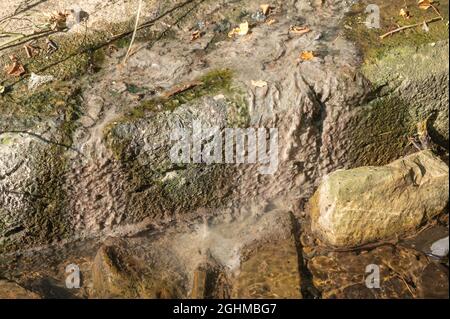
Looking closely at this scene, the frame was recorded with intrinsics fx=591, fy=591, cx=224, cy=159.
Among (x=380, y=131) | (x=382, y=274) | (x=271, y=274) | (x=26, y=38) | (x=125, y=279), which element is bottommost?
(x=382, y=274)

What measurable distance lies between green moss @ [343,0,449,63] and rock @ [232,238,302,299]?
1547 millimetres

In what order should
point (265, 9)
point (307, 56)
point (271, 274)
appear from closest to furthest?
point (271, 274) → point (307, 56) → point (265, 9)

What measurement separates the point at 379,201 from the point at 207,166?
1238 mm

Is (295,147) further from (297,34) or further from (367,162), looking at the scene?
(297,34)

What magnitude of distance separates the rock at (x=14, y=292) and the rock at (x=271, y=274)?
1.36 m

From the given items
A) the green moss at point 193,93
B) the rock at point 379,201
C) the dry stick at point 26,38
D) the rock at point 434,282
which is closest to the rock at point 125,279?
the green moss at point 193,93

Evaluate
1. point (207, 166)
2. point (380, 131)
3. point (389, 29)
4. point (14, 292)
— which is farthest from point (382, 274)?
point (14, 292)

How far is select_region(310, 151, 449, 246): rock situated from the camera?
4156 mm

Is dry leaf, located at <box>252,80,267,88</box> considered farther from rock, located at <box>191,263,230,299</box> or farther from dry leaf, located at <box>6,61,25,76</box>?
dry leaf, located at <box>6,61,25,76</box>

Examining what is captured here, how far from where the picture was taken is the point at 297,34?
462 centimetres

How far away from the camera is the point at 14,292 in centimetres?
395

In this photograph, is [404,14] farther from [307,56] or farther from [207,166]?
[207,166]

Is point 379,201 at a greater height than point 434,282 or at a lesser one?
greater

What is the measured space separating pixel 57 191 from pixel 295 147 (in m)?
1.71
